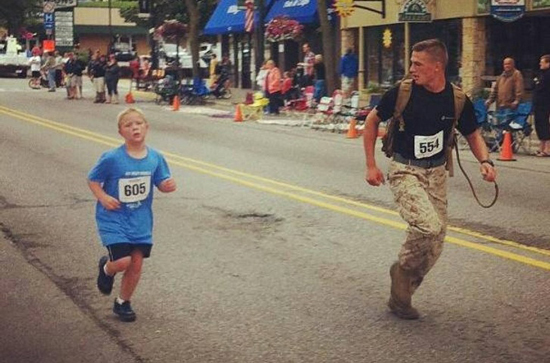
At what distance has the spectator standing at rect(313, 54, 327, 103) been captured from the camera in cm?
3058

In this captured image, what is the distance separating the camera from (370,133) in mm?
6684

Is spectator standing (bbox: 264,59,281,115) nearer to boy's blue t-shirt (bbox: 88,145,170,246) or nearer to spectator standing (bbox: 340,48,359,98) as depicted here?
spectator standing (bbox: 340,48,359,98)

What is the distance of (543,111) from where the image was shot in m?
18.4

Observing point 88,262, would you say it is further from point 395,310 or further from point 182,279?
point 395,310

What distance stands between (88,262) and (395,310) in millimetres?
2995

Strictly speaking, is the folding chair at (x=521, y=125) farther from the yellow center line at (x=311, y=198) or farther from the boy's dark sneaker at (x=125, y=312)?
the boy's dark sneaker at (x=125, y=312)

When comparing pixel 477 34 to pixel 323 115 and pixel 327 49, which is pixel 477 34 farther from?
pixel 323 115

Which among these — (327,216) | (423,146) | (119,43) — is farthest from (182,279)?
(119,43)

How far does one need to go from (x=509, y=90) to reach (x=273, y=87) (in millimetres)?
11205

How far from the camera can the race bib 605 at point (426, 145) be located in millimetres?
6617

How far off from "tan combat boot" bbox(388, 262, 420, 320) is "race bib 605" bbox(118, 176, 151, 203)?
1645mm

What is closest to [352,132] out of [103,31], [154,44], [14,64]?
[154,44]

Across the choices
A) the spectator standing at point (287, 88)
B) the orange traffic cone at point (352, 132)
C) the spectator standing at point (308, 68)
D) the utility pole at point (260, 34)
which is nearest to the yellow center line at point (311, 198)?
the orange traffic cone at point (352, 132)

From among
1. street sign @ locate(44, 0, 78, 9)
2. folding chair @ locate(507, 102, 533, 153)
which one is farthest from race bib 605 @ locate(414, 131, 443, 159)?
street sign @ locate(44, 0, 78, 9)
